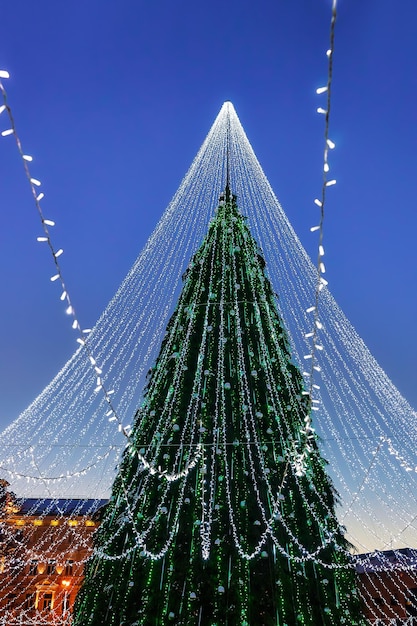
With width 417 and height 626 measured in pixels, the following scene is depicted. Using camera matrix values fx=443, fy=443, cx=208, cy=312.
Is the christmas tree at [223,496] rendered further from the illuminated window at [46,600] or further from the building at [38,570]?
the illuminated window at [46,600]

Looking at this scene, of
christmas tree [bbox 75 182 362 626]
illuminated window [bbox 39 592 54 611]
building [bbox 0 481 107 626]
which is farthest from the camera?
illuminated window [bbox 39 592 54 611]

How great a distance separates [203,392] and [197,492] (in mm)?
1305

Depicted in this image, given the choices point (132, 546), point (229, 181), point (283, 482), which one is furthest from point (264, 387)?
point (229, 181)

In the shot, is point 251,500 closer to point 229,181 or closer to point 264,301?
point 264,301

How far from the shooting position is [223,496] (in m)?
5.50

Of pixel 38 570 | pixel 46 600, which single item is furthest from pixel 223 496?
pixel 46 600

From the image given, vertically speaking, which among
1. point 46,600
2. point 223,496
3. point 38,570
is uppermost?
point 223,496

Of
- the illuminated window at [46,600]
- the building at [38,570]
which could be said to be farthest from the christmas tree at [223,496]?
the illuminated window at [46,600]

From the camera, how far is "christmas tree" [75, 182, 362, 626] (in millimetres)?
4945

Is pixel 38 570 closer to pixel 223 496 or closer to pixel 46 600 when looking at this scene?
pixel 46 600

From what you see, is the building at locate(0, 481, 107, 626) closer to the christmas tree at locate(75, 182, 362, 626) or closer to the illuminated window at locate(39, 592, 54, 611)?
the illuminated window at locate(39, 592, 54, 611)

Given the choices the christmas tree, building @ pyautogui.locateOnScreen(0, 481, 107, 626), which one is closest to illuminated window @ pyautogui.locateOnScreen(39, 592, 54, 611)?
building @ pyautogui.locateOnScreen(0, 481, 107, 626)

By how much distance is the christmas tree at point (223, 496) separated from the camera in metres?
4.95

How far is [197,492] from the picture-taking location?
5.53 m
